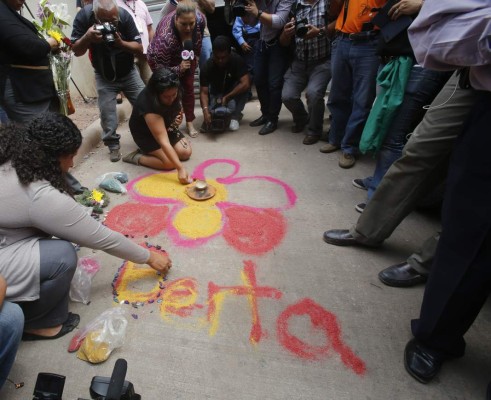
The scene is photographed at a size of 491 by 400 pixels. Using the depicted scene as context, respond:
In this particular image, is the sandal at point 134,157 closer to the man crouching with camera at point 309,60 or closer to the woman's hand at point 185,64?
the woman's hand at point 185,64

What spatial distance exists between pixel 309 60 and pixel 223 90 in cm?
125

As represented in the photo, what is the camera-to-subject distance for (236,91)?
4.06 meters

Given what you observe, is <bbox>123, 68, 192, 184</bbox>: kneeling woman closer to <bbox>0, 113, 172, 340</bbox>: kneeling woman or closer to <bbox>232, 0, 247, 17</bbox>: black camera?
<bbox>232, 0, 247, 17</bbox>: black camera

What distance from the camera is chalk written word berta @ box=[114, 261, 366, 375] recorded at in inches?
61.2

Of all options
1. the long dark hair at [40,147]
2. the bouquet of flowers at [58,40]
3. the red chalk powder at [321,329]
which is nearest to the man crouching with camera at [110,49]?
the bouquet of flowers at [58,40]

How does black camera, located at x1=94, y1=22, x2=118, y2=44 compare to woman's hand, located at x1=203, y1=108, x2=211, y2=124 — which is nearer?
black camera, located at x1=94, y1=22, x2=118, y2=44

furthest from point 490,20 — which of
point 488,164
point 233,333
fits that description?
point 233,333

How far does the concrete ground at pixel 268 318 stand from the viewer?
1.42 meters

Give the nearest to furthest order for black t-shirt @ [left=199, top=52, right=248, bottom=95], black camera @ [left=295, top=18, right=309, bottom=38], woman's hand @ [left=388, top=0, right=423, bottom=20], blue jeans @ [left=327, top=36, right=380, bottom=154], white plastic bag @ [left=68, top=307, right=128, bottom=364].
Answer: white plastic bag @ [left=68, top=307, right=128, bottom=364], woman's hand @ [left=388, top=0, right=423, bottom=20], blue jeans @ [left=327, top=36, right=380, bottom=154], black camera @ [left=295, top=18, right=309, bottom=38], black t-shirt @ [left=199, top=52, right=248, bottom=95]

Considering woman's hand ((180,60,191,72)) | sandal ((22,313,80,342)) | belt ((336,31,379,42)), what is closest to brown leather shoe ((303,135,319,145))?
belt ((336,31,379,42))

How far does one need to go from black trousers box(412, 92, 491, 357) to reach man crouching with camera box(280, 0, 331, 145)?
2.40 m

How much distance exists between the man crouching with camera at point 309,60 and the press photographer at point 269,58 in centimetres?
11

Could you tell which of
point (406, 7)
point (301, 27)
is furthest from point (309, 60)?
point (406, 7)

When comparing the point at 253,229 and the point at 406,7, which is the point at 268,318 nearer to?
the point at 253,229
